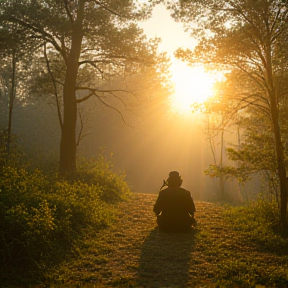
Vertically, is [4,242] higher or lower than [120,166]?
lower

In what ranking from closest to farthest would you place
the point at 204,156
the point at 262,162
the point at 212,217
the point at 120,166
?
the point at 262,162 < the point at 212,217 < the point at 120,166 < the point at 204,156

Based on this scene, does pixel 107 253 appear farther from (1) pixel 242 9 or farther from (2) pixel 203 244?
(1) pixel 242 9

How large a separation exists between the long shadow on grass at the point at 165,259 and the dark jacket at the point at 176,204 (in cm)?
49

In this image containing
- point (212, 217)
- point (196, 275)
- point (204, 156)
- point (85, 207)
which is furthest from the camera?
point (204, 156)

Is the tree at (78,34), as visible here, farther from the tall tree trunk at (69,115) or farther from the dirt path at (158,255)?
the dirt path at (158,255)

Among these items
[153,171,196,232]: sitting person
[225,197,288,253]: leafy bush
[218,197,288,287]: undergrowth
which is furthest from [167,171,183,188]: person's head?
[225,197,288,253]: leafy bush

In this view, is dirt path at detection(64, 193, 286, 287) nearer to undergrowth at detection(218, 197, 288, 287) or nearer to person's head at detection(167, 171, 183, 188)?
undergrowth at detection(218, 197, 288, 287)

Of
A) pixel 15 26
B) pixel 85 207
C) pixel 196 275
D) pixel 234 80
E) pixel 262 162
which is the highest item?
pixel 15 26

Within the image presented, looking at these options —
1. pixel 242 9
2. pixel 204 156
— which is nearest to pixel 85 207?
pixel 242 9

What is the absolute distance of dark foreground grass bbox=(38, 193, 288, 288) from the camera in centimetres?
608

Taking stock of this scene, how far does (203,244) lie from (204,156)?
52371mm

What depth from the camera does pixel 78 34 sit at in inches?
580

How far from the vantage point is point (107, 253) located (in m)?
7.88

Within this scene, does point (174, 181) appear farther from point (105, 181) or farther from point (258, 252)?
point (105, 181)
